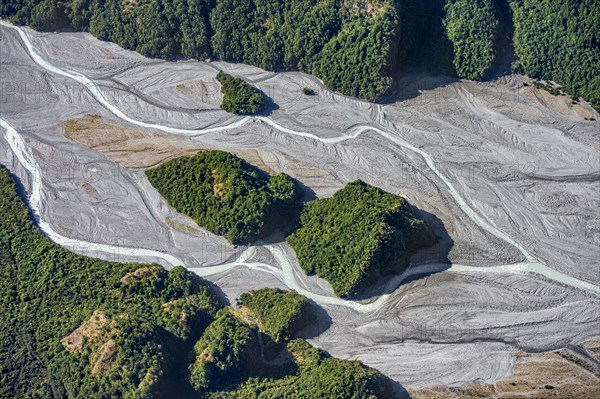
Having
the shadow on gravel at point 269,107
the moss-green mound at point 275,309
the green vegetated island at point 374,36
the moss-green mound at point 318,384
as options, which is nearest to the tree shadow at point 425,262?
the moss-green mound at point 275,309

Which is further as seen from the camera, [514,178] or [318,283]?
[514,178]

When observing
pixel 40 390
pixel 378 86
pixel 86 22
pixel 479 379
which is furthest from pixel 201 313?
pixel 86 22

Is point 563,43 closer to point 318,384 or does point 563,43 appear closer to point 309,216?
point 309,216

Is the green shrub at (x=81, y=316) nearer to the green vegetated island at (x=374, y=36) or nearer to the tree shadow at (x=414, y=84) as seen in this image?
the green vegetated island at (x=374, y=36)

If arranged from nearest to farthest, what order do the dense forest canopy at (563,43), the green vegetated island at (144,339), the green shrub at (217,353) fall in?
the green vegetated island at (144,339) → the green shrub at (217,353) → the dense forest canopy at (563,43)

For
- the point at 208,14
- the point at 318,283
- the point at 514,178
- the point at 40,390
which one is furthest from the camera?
the point at 208,14

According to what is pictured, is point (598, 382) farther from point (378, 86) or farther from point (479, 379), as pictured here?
point (378, 86)

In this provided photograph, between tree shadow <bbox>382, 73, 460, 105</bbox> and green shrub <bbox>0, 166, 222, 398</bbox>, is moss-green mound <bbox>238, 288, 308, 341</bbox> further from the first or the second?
tree shadow <bbox>382, 73, 460, 105</bbox>
